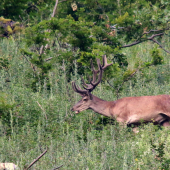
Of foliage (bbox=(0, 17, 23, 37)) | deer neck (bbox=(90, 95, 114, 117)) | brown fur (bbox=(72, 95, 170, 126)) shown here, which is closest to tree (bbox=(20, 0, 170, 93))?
deer neck (bbox=(90, 95, 114, 117))

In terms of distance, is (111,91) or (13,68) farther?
(13,68)

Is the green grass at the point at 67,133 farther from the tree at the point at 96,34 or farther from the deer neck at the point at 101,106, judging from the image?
the tree at the point at 96,34


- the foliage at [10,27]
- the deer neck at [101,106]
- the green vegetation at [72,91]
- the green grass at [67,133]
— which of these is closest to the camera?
the green grass at [67,133]

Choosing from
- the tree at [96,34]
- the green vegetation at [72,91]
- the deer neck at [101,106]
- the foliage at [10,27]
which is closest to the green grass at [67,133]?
the green vegetation at [72,91]

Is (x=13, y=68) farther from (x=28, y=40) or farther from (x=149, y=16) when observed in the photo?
(x=149, y=16)

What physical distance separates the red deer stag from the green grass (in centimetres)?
23

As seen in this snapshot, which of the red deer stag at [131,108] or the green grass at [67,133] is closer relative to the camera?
the green grass at [67,133]

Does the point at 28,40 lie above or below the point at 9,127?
above

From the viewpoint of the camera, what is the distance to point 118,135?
7.56 meters

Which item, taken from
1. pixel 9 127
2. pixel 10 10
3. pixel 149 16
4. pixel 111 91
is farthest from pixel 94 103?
pixel 10 10

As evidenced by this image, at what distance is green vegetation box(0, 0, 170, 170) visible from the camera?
20.2ft

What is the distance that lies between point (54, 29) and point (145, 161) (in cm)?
575

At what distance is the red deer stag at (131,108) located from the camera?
835cm

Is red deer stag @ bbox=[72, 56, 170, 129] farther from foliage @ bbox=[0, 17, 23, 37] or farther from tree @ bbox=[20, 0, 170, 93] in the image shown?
foliage @ bbox=[0, 17, 23, 37]
